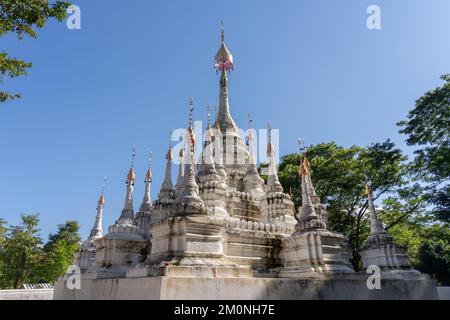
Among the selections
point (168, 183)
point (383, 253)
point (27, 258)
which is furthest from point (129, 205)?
point (27, 258)

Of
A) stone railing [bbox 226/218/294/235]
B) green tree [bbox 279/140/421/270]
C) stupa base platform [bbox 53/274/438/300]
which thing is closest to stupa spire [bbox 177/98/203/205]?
stupa base platform [bbox 53/274/438/300]

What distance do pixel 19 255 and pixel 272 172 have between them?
120ft

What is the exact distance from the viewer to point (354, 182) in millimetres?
32531

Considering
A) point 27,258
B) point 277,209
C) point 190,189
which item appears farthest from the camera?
point 27,258

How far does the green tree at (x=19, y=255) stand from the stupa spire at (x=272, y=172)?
34690mm

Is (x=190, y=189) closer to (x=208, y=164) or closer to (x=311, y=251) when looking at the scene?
(x=311, y=251)

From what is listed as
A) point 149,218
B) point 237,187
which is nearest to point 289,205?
point 237,187

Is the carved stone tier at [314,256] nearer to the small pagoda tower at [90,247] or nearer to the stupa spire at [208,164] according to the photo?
the stupa spire at [208,164]

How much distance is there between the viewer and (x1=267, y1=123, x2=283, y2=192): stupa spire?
21.7m

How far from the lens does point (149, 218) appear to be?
936 inches

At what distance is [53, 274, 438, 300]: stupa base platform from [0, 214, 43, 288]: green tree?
116 ft

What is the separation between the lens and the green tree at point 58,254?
41.6m

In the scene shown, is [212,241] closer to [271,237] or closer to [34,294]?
[271,237]
